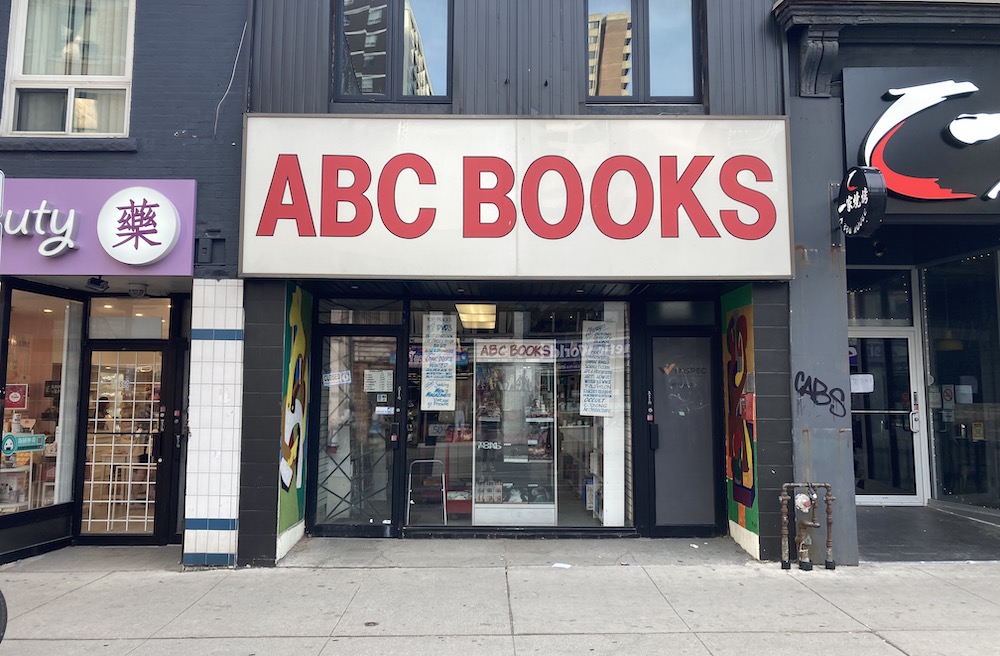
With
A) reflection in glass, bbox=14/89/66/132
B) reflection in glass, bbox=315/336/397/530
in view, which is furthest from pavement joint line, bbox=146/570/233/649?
reflection in glass, bbox=14/89/66/132

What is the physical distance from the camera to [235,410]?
6512 mm

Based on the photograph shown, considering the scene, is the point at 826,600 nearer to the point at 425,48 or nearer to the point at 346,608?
the point at 346,608

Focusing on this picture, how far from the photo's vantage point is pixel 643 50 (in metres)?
7.11

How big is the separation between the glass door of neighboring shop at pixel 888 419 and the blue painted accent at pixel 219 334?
27.2 ft

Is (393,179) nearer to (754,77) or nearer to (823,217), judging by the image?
(754,77)

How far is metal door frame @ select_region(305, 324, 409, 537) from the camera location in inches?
290

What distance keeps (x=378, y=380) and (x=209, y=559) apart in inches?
99.3

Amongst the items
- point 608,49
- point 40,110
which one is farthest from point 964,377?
point 40,110

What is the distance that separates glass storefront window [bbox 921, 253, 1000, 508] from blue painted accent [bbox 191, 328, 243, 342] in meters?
9.23

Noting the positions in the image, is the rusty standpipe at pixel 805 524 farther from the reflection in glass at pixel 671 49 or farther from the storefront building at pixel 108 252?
the storefront building at pixel 108 252

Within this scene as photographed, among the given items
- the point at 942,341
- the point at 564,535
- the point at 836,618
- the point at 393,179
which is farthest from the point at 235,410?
the point at 942,341

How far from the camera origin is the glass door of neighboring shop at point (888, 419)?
30.1 feet

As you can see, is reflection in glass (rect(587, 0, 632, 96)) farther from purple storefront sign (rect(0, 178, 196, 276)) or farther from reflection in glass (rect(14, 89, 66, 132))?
reflection in glass (rect(14, 89, 66, 132))

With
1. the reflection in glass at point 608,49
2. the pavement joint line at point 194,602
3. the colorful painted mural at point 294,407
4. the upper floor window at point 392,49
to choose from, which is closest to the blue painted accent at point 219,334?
the colorful painted mural at point 294,407
